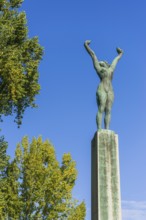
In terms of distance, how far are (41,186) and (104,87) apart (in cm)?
1243

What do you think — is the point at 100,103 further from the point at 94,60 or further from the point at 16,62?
the point at 16,62

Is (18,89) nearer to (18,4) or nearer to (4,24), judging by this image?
(4,24)

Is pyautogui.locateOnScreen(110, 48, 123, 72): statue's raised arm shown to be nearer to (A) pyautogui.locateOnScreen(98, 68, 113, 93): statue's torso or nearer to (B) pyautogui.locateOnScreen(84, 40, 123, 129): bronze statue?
(B) pyautogui.locateOnScreen(84, 40, 123, 129): bronze statue

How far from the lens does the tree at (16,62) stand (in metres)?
20.0

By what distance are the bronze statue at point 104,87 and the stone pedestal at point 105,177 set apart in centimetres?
61

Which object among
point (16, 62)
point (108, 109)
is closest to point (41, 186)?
point (16, 62)

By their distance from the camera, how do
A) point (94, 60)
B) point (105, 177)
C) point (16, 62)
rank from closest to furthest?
point (105, 177) → point (94, 60) → point (16, 62)

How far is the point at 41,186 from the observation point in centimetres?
2408

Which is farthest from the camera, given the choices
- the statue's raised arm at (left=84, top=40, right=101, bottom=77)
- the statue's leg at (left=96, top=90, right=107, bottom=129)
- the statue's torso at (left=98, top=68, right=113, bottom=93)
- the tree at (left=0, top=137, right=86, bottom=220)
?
the tree at (left=0, top=137, right=86, bottom=220)

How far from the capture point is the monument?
11547mm

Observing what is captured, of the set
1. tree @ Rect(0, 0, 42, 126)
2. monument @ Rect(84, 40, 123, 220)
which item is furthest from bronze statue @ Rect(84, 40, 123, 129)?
tree @ Rect(0, 0, 42, 126)

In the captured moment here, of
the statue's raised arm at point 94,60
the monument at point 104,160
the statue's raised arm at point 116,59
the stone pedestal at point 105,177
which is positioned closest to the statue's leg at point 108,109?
the monument at point 104,160

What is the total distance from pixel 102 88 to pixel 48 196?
12576 millimetres

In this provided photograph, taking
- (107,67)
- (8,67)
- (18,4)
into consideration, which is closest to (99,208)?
(107,67)
